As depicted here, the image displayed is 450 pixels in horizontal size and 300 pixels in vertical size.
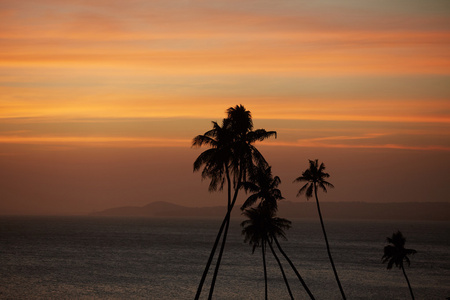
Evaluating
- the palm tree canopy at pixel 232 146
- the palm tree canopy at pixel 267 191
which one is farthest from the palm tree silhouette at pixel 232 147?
the palm tree canopy at pixel 267 191

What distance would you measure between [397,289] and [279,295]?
83.9 feet

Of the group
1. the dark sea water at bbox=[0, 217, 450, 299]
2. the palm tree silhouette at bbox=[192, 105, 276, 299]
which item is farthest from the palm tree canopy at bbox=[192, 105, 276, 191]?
the dark sea water at bbox=[0, 217, 450, 299]

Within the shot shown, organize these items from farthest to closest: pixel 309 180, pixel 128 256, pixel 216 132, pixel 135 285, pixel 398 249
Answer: pixel 128 256, pixel 135 285, pixel 398 249, pixel 309 180, pixel 216 132

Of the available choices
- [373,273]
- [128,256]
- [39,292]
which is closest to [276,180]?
[39,292]

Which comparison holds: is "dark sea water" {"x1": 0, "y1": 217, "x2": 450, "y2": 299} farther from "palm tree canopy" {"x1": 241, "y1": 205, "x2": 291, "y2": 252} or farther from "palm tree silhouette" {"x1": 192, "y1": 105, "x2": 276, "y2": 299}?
"palm tree silhouette" {"x1": 192, "y1": 105, "x2": 276, "y2": 299}

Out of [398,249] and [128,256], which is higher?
[398,249]

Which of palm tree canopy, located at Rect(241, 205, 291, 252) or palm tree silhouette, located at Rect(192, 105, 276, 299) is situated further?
palm tree canopy, located at Rect(241, 205, 291, 252)

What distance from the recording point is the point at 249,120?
1978 inches

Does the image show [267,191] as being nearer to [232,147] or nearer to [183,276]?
[232,147]

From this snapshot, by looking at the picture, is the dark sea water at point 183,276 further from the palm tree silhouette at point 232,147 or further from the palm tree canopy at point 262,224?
the palm tree silhouette at point 232,147

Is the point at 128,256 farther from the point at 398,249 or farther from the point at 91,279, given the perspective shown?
the point at 398,249

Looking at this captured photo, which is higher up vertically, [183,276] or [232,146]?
[232,146]

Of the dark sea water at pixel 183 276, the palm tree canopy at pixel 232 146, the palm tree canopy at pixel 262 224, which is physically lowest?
the dark sea water at pixel 183 276

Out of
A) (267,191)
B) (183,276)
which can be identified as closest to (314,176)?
(267,191)
